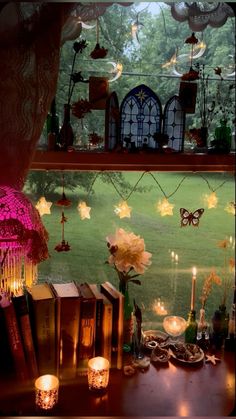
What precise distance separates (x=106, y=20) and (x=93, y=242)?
0.72m

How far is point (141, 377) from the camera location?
127cm

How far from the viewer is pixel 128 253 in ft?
4.31

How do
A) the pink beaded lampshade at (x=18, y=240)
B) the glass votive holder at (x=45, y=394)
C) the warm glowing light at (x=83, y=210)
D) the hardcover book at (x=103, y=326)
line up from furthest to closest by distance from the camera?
the warm glowing light at (x=83, y=210) < the hardcover book at (x=103, y=326) < the glass votive holder at (x=45, y=394) < the pink beaded lampshade at (x=18, y=240)

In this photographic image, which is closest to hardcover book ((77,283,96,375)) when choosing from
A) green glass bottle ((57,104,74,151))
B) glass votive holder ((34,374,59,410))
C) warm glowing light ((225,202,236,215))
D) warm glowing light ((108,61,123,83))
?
glass votive holder ((34,374,59,410))

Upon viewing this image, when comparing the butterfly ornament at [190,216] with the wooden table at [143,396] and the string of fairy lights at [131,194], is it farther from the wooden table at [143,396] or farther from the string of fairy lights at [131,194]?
the wooden table at [143,396]

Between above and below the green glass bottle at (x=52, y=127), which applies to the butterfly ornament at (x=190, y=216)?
below

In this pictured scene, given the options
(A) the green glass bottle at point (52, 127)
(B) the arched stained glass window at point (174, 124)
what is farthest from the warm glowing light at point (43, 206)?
(B) the arched stained glass window at point (174, 124)

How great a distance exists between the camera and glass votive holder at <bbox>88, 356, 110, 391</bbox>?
1.19 metres

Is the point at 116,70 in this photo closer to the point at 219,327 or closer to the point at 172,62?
the point at 172,62

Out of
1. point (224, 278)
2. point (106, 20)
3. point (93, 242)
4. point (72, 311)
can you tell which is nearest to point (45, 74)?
point (106, 20)

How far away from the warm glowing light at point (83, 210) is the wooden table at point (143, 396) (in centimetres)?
52

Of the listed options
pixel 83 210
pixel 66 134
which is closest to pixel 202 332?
pixel 83 210

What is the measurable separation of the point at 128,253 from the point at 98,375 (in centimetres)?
39

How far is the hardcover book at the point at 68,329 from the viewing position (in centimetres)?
119
